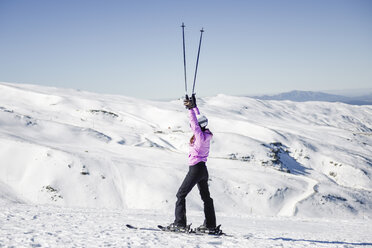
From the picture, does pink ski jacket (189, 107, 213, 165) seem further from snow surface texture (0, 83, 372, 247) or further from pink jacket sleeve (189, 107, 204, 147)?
snow surface texture (0, 83, 372, 247)

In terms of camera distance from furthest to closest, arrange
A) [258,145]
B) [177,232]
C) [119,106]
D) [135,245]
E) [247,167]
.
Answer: [119,106] → [258,145] → [247,167] → [177,232] → [135,245]

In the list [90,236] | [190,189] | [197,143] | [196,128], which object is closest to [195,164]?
[197,143]

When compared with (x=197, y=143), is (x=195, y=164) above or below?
below

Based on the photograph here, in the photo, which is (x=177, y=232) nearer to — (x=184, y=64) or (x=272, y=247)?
(x=272, y=247)

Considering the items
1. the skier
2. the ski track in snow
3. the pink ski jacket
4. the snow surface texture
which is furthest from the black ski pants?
the snow surface texture

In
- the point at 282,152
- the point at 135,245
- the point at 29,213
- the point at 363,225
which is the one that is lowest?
the point at 282,152

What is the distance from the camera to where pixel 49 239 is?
6672mm

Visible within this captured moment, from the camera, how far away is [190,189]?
25.8 feet

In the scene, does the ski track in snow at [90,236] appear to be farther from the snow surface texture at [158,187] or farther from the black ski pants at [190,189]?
the black ski pants at [190,189]

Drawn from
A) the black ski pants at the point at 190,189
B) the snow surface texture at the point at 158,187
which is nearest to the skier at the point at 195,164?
the black ski pants at the point at 190,189

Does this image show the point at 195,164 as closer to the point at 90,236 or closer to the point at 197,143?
the point at 197,143

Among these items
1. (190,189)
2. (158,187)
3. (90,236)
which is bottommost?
(158,187)

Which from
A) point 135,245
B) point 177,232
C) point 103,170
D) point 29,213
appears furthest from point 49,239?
point 103,170

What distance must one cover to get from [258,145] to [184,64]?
2088 inches
